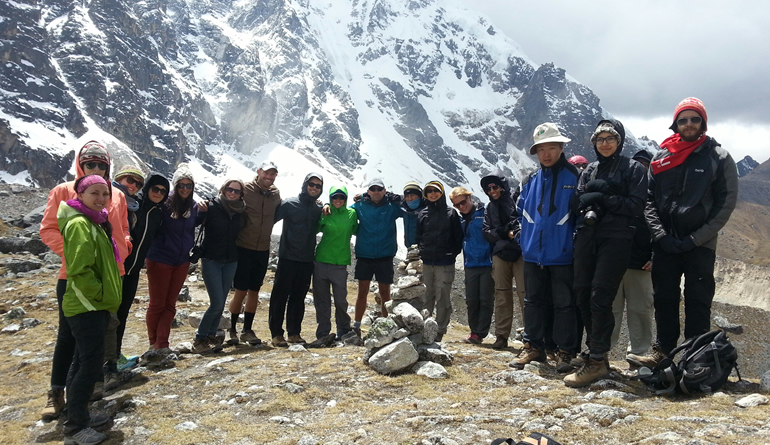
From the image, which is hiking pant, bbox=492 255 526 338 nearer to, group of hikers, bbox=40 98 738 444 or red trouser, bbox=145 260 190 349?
group of hikers, bbox=40 98 738 444

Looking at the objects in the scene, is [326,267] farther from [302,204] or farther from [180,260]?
[180,260]

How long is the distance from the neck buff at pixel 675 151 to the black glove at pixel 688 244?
3.06ft

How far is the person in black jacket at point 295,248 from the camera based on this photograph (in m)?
8.74

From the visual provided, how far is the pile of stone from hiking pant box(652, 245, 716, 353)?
9.22ft

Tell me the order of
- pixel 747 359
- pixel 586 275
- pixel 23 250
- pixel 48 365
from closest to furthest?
pixel 586 275
pixel 48 365
pixel 747 359
pixel 23 250

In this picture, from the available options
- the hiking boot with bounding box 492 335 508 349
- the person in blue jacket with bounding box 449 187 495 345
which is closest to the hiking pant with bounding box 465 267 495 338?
the person in blue jacket with bounding box 449 187 495 345

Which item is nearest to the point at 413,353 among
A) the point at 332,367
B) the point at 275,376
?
the point at 332,367

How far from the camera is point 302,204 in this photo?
29.0 feet

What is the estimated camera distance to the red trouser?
24.8ft

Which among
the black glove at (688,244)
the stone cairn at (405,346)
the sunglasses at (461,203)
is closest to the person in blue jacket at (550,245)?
the stone cairn at (405,346)

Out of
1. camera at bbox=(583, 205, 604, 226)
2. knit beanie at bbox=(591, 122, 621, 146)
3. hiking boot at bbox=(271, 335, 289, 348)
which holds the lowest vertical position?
hiking boot at bbox=(271, 335, 289, 348)

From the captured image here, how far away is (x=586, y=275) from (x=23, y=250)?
2444 cm

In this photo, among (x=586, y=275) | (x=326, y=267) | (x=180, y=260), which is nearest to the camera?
(x=586, y=275)

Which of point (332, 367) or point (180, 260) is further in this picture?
point (180, 260)
